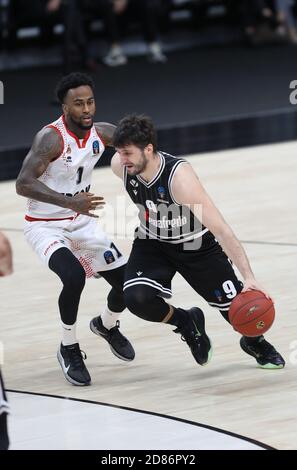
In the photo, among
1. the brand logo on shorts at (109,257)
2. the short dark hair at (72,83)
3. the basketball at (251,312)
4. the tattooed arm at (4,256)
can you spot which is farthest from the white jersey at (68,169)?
the tattooed arm at (4,256)

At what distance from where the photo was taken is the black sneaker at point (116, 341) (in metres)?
5.95

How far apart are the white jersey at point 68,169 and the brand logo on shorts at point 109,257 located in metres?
0.24

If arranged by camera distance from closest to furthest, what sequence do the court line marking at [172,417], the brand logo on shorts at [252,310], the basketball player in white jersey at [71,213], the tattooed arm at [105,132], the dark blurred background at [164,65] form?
the court line marking at [172,417], the brand logo on shorts at [252,310], the basketball player in white jersey at [71,213], the tattooed arm at [105,132], the dark blurred background at [164,65]

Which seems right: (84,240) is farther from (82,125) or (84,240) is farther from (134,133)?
(134,133)

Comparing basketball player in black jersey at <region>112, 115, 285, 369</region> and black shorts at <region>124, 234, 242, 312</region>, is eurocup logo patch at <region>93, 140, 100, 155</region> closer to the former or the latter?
basketball player in black jersey at <region>112, 115, 285, 369</region>

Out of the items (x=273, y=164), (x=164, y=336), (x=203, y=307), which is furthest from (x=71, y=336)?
(x=273, y=164)

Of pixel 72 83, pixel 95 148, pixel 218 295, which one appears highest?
pixel 72 83

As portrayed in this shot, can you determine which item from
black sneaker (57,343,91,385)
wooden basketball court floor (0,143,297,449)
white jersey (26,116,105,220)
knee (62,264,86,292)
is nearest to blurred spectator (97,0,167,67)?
wooden basketball court floor (0,143,297,449)

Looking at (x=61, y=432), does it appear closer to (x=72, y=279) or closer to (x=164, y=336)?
(x=72, y=279)

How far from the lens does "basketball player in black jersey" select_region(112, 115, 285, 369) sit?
5.33m

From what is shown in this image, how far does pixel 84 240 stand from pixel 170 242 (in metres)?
0.45

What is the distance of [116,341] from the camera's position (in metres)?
5.98

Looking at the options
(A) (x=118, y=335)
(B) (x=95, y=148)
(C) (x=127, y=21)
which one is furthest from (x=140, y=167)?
(C) (x=127, y=21)

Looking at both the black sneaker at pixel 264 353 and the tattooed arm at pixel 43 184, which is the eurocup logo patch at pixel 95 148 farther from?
the black sneaker at pixel 264 353
